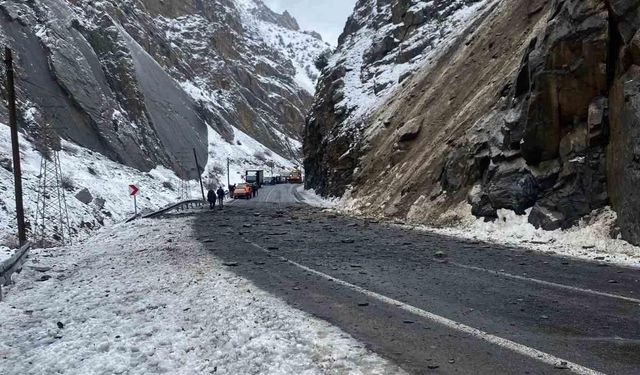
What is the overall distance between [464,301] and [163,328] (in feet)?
14.4

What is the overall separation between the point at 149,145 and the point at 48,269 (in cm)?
4983

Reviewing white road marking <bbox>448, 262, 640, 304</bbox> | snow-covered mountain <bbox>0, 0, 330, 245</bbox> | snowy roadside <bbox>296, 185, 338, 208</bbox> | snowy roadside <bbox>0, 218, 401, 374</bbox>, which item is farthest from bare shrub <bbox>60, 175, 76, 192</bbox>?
white road marking <bbox>448, 262, 640, 304</bbox>

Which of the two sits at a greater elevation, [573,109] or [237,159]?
[237,159]

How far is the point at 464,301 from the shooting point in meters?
7.63

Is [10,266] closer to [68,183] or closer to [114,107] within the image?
[68,183]

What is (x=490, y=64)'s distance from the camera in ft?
81.7

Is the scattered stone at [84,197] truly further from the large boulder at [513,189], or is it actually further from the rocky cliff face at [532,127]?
the large boulder at [513,189]

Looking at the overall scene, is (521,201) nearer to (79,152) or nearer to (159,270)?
(159,270)

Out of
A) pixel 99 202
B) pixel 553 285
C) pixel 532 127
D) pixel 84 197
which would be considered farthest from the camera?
pixel 99 202

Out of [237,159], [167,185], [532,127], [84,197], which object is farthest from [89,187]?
[237,159]

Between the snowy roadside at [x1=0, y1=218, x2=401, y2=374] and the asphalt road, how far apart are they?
0.53 meters

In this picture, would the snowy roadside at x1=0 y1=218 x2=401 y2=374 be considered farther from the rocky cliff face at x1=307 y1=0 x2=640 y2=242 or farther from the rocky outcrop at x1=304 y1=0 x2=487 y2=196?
the rocky outcrop at x1=304 y1=0 x2=487 y2=196

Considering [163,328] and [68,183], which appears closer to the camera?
[163,328]

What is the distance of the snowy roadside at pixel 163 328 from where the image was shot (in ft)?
17.7
